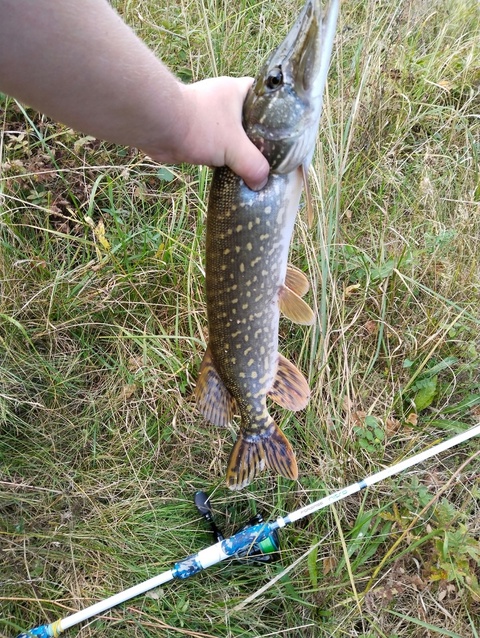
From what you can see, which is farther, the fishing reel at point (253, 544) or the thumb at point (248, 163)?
the fishing reel at point (253, 544)

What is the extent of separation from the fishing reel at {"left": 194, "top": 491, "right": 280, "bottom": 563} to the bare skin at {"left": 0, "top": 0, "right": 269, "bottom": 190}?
1.26 metres

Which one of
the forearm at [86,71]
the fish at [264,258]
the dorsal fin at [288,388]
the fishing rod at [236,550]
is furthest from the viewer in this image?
the fishing rod at [236,550]

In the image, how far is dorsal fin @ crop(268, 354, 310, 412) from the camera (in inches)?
58.2

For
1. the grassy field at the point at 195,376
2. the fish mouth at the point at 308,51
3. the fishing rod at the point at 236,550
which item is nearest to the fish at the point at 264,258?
the fish mouth at the point at 308,51

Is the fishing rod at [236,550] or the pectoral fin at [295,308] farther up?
the pectoral fin at [295,308]

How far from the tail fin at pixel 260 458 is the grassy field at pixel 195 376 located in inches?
13.2

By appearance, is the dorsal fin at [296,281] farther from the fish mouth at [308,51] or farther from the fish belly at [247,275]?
the fish mouth at [308,51]

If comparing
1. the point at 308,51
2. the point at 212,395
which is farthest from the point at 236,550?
the point at 308,51

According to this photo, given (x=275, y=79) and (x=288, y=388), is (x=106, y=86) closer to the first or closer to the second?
(x=275, y=79)

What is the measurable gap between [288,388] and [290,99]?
Answer: 79 cm

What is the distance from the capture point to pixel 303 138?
1.18m

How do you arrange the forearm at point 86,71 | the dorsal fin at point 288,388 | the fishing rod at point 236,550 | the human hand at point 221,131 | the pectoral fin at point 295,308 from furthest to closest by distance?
the fishing rod at point 236,550 → the dorsal fin at point 288,388 → the pectoral fin at point 295,308 → the human hand at point 221,131 → the forearm at point 86,71

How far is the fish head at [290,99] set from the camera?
1.12 meters

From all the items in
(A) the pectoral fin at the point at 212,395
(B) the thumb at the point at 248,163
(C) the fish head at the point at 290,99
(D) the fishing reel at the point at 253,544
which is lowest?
(D) the fishing reel at the point at 253,544
